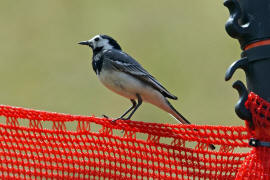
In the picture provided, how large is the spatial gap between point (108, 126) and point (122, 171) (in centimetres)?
19

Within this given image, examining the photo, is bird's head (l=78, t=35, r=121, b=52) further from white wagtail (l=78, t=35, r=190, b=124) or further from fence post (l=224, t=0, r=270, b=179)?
fence post (l=224, t=0, r=270, b=179)

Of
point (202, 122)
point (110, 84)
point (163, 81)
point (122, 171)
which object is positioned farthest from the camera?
point (163, 81)

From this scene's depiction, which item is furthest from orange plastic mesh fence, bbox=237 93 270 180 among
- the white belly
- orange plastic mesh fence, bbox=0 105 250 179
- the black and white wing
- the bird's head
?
the bird's head

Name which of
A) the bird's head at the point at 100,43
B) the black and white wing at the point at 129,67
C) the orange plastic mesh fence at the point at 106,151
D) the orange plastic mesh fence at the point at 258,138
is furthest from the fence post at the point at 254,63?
the bird's head at the point at 100,43

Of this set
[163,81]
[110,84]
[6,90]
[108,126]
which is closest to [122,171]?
[108,126]

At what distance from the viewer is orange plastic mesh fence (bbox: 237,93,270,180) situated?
208 centimetres

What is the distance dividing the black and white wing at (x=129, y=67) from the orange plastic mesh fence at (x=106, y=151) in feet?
4.92

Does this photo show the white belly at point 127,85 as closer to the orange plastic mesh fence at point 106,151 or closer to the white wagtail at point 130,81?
the white wagtail at point 130,81

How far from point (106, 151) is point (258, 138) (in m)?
0.75

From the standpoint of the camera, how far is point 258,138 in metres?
2.12

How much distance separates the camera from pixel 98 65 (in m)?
4.44

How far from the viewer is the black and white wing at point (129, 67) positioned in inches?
167

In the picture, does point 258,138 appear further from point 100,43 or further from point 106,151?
point 100,43

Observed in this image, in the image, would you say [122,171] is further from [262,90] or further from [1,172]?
[262,90]
